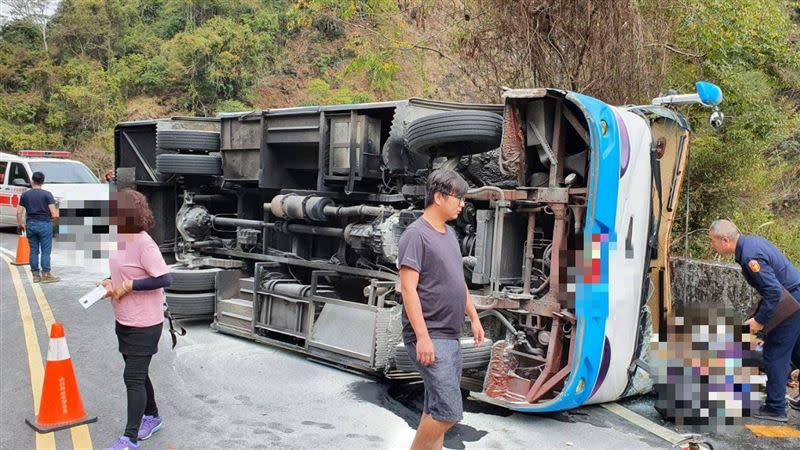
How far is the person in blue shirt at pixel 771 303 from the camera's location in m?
4.97

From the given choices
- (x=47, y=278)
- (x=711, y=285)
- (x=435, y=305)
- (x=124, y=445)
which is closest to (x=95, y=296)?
(x=124, y=445)

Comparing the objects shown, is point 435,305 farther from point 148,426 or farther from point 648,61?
point 648,61

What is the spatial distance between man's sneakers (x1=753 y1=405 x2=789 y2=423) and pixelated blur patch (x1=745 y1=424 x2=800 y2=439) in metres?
0.09

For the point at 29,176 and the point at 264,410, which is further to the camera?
the point at 29,176

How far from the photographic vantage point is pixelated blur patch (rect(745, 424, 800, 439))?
4703 mm

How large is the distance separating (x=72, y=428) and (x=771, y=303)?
5053 mm

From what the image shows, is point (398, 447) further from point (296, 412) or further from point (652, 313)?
point (652, 313)

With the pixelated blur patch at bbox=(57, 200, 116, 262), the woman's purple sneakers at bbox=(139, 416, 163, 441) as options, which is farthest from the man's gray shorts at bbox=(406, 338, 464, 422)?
the pixelated blur patch at bbox=(57, 200, 116, 262)

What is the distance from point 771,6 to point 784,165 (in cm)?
328

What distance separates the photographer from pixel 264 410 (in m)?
5.07

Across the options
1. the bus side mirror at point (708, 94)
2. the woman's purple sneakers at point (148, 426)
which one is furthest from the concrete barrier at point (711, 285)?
the woman's purple sneakers at point (148, 426)

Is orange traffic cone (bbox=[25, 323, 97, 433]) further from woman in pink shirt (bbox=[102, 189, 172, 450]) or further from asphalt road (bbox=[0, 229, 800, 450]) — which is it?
woman in pink shirt (bbox=[102, 189, 172, 450])

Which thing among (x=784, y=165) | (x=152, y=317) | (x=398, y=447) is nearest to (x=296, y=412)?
(x=398, y=447)

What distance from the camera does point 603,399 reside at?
4926 mm
